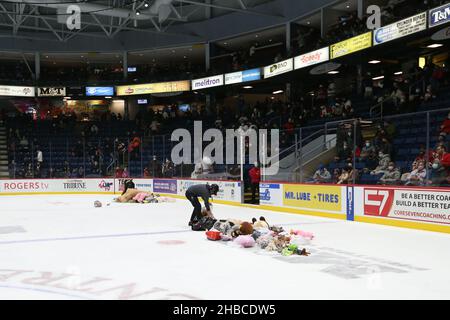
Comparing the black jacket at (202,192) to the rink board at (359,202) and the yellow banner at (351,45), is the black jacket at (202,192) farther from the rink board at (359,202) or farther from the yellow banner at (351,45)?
the yellow banner at (351,45)

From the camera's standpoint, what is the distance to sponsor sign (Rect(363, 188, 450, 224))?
34.0 ft

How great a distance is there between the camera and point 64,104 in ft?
131

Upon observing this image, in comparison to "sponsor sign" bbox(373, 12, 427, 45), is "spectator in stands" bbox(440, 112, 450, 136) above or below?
below

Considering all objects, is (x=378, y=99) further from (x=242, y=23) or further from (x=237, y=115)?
(x=242, y=23)

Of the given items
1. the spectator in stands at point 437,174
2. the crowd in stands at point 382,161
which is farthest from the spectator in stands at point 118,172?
the spectator in stands at point 437,174

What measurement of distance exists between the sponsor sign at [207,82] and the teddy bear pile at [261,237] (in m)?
20.6

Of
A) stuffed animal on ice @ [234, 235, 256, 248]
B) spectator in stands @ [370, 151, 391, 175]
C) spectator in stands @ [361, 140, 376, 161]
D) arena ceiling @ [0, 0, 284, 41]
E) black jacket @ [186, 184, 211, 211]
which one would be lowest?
stuffed animal on ice @ [234, 235, 256, 248]

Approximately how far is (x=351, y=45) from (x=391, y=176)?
9.65m

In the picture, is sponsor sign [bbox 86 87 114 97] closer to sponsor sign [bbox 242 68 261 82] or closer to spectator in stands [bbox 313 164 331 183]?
sponsor sign [bbox 242 68 261 82]

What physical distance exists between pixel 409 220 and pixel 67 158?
65.1 ft

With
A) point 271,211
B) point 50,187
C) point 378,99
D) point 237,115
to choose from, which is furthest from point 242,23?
point 271,211

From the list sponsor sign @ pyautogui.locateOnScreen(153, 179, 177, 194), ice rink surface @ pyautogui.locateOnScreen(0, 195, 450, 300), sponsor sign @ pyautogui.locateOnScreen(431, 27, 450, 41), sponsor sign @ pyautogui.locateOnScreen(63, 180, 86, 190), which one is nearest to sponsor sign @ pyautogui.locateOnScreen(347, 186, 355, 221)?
ice rink surface @ pyautogui.locateOnScreen(0, 195, 450, 300)

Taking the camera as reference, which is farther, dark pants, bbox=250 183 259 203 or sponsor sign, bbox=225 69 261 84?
sponsor sign, bbox=225 69 261 84

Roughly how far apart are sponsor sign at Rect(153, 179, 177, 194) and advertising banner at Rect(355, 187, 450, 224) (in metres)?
11.4
